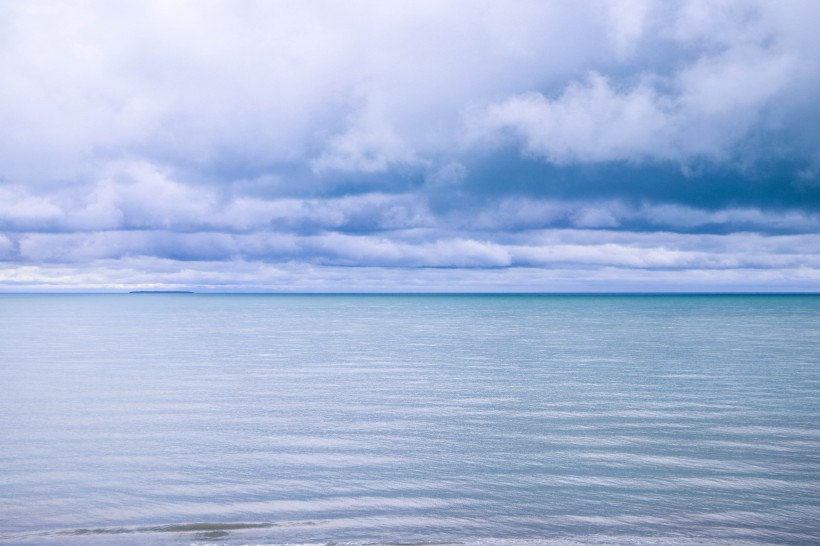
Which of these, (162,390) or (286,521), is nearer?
(286,521)

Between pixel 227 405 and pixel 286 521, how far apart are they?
17.8 m

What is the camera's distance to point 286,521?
18.0 m

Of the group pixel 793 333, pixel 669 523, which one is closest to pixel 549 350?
pixel 793 333

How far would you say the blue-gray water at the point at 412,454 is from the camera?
17859 mm

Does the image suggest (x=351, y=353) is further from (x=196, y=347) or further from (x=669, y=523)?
(x=669, y=523)

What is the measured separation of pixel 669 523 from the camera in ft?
58.6

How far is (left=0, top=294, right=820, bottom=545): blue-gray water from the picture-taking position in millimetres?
17859

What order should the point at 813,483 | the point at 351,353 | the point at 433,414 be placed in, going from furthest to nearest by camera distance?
the point at 351,353
the point at 433,414
the point at 813,483

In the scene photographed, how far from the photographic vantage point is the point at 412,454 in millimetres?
24625

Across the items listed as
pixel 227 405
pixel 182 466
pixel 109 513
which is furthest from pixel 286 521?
pixel 227 405

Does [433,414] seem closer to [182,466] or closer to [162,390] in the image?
[182,466]

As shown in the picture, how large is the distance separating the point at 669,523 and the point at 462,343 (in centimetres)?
5827

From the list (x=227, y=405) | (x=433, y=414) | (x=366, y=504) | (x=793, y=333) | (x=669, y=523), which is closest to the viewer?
(x=669, y=523)

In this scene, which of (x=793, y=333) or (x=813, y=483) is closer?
(x=813, y=483)
